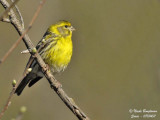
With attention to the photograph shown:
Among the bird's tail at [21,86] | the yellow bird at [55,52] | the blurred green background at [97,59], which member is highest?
the yellow bird at [55,52]

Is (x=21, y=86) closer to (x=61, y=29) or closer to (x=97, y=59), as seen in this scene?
(x=61, y=29)

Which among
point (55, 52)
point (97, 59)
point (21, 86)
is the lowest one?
point (97, 59)

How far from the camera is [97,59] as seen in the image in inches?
320

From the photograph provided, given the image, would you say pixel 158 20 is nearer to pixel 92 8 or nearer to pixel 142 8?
pixel 142 8

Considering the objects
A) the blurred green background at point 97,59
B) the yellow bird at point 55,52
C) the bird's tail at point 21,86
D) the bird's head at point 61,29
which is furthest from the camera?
the blurred green background at point 97,59

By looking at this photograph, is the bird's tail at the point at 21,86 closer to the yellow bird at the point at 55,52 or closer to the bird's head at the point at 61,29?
the yellow bird at the point at 55,52

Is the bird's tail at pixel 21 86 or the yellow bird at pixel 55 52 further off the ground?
the yellow bird at pixel 55 52

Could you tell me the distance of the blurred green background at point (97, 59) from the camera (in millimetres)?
7184

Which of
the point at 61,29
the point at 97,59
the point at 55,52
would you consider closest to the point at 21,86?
the point at 55,52

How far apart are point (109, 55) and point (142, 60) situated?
0.72 meters

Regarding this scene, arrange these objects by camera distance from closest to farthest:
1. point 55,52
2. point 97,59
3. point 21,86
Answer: point 55,52 < point 21,86 < point 97,59

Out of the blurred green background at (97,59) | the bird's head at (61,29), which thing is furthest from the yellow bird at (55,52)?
the blurred green background at (97,59)

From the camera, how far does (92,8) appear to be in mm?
8656

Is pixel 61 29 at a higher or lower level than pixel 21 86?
higher
